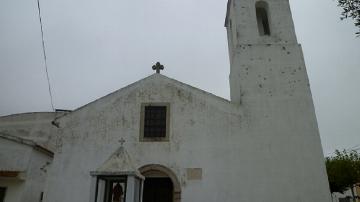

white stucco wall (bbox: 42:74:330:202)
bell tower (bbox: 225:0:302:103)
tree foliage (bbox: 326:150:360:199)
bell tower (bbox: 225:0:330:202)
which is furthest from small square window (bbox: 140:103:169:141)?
tree foliage (bbox: 326:150:360:199)

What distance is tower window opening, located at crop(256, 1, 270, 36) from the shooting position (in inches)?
509

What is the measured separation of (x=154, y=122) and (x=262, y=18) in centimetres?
672


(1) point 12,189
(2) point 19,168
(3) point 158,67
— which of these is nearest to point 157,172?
(3) point 158,67

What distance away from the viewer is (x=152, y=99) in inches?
434

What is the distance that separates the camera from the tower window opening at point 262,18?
12926 mm

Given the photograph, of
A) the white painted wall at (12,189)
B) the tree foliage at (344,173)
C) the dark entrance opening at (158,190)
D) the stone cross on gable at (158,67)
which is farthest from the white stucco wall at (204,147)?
the tree foliage at (344,173)

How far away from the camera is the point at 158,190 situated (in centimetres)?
1033

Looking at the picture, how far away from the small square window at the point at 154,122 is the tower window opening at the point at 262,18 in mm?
5457

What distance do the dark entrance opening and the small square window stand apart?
1.38 meters

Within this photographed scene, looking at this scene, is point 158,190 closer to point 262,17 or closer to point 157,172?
point 157,172

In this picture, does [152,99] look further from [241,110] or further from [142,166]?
[241,110]

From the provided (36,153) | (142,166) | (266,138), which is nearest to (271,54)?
(266,138)

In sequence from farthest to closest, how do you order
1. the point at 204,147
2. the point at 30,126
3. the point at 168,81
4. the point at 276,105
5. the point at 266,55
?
1. the point at 30,126
2. the point at 266,55
3. the point at 168,81
4. the point at 276,105
5. the point at 204,147

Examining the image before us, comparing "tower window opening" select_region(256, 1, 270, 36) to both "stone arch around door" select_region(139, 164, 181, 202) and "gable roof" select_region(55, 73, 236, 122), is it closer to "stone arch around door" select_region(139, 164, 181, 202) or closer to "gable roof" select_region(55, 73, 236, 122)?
"gable roof" select_region(55, 73, 236, 122)
